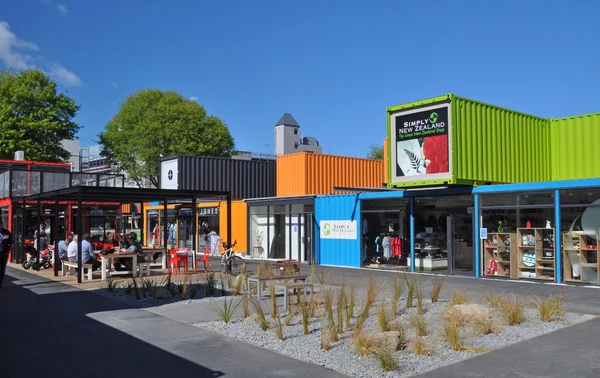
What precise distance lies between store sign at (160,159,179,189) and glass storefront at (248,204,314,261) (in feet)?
24.0

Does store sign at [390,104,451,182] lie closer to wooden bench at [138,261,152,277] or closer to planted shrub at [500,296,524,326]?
planted shrub at [500,296,524,326]

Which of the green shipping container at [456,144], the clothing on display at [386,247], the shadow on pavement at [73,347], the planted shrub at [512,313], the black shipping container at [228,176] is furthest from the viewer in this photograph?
the black shipping container at [228,176]

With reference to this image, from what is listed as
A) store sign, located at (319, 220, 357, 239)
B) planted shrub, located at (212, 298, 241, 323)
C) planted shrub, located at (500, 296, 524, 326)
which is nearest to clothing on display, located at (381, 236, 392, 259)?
store sign, located at (319, 220, 357, 239)

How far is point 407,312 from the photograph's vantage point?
10.7 m

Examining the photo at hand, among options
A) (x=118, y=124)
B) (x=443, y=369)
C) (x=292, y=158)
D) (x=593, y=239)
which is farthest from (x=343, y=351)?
(x=118, y=124)

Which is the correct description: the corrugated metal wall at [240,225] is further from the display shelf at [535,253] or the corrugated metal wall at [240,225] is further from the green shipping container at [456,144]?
the display shelf at [535,253]

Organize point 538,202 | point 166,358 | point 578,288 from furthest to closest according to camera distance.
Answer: point 538,202, point 578,288, point 166,358

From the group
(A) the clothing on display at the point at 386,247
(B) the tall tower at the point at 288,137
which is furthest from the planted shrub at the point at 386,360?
(B) the tall tower at the point at 288,137

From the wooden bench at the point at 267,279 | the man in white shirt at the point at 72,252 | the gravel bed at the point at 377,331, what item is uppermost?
the man in white shirt at the point at 72,252

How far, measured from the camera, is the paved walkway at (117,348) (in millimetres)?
6781

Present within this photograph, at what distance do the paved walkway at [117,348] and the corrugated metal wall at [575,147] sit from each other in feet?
53.8

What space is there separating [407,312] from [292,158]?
68.6 ft

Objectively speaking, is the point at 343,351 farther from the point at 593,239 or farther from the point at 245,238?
the point at 245,238

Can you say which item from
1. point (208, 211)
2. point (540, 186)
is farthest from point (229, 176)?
point (540, 186)
